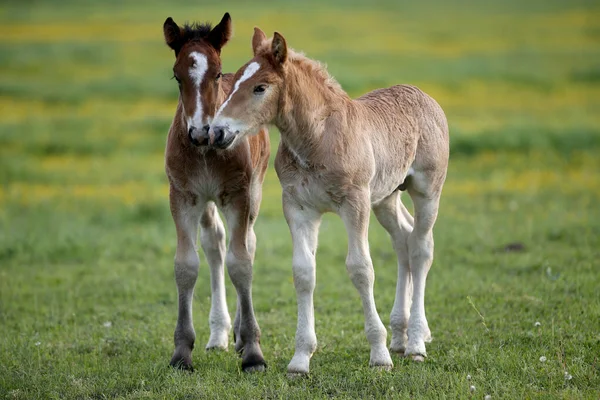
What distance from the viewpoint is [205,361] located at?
7.66m

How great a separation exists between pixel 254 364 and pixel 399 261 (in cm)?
169

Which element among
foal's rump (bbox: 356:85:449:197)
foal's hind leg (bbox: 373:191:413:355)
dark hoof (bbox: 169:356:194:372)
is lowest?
dark hoof (bbox: 169:356:194:372)

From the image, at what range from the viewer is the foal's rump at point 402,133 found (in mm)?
7332

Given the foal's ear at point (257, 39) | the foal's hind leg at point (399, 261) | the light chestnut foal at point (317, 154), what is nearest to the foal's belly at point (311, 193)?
the light chestnut foal at point (317, 154)

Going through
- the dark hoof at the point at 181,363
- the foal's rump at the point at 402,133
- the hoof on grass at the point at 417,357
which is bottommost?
the dark hoof at the point at 181,363

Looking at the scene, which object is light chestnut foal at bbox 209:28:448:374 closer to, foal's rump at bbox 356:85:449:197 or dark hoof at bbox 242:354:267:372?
foal's rump at bbox 356:85:449:197

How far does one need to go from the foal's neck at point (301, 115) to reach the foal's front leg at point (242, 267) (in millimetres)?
848

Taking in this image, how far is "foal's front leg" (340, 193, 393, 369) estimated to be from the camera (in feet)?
22.5

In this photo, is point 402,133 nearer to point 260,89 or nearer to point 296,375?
point 260,89

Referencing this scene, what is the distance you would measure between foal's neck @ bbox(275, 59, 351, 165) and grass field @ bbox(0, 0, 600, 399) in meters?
1.82

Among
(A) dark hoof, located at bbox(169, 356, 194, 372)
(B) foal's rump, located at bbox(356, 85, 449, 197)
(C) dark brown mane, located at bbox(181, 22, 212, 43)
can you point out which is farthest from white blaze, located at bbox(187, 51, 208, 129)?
(A) dark hoof, located at bbox(169, 356, 194, 372)

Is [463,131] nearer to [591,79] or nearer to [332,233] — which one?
[332,233]

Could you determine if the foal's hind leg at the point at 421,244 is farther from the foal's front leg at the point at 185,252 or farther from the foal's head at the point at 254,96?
the foal's front leg at the point at 185,252

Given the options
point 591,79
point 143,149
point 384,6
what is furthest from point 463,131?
point 384,6
